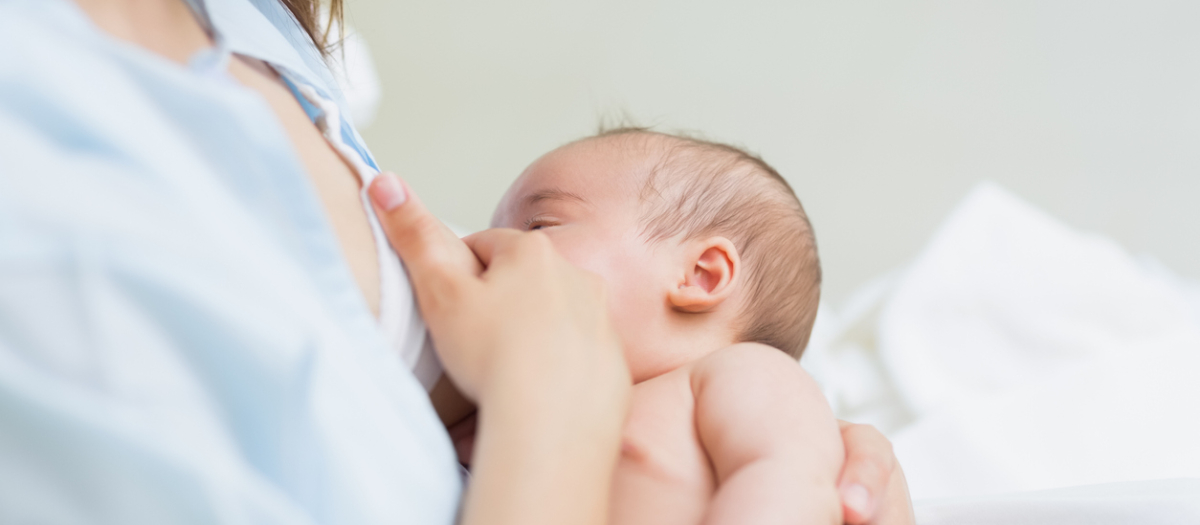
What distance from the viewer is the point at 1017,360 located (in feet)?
4.43

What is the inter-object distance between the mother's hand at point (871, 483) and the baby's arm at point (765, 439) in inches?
0.5

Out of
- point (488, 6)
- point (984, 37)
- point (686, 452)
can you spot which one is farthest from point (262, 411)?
point (984, 37)

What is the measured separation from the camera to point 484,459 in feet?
1.46

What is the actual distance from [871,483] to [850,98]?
1643 millimetres

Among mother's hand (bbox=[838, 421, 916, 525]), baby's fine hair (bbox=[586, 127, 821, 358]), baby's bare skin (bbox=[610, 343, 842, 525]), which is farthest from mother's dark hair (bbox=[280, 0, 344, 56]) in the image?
mother's hand (bbox=[838, 421, 916, 525])

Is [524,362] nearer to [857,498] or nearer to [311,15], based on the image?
[857,498]

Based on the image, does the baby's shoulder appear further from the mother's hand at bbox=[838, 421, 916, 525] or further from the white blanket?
the white blanket

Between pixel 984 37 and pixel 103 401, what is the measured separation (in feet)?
6.82

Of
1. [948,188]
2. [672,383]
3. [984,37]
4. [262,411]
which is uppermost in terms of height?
[984,37]

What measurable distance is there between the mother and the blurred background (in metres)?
1.54

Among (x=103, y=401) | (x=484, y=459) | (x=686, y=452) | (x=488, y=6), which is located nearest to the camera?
(x=103, y=401)

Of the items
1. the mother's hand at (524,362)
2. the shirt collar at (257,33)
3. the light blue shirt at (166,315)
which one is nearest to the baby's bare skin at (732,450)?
the mother's hand at (524,362)

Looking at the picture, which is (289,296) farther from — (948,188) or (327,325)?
(948,188)

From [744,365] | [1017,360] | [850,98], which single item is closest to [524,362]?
[744,365]
